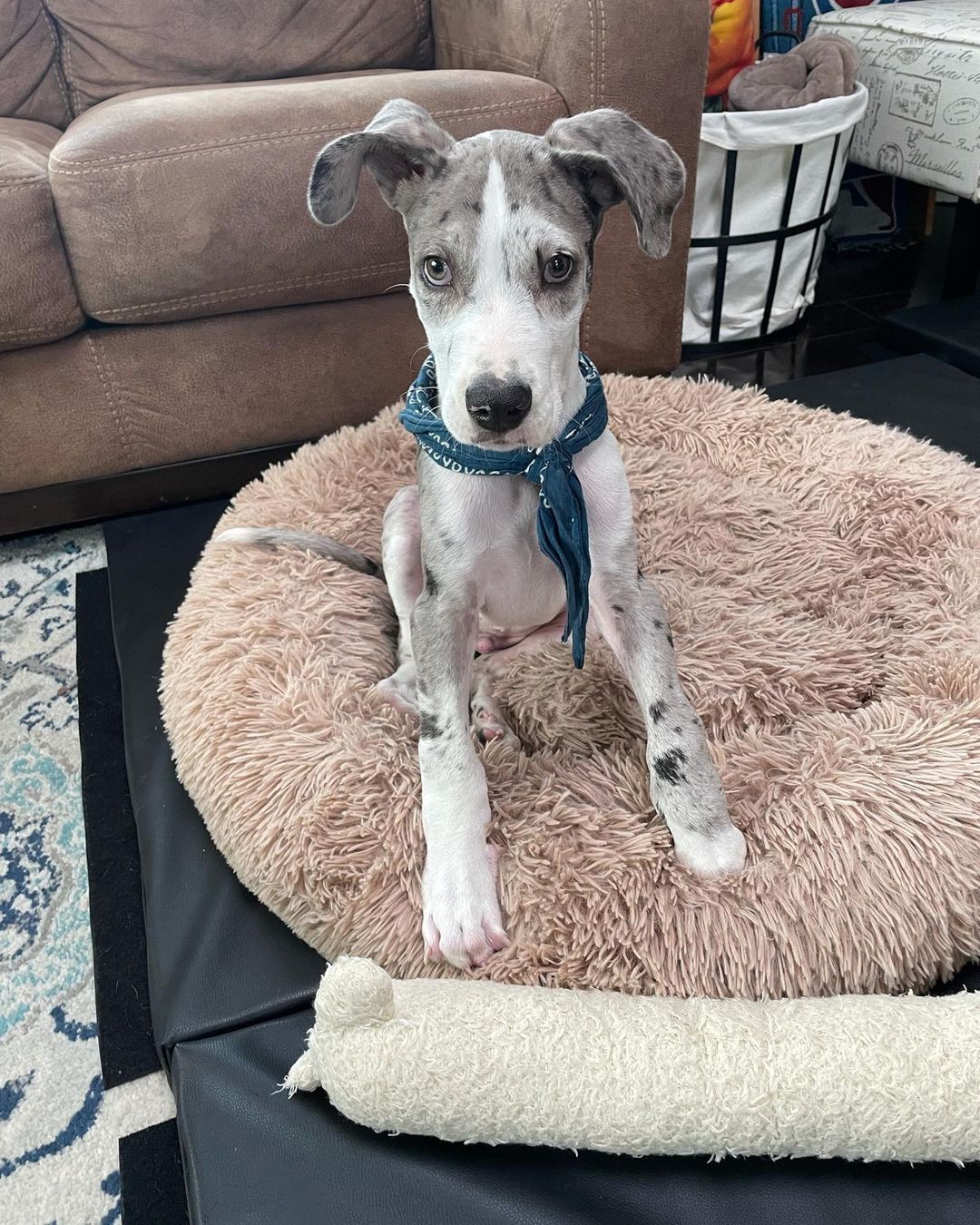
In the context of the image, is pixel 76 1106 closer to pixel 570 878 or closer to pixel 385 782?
pixel 385 782

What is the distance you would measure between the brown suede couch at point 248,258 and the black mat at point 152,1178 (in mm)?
1998

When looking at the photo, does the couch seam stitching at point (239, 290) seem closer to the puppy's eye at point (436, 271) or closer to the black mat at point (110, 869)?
the black mat at point (110, 869)

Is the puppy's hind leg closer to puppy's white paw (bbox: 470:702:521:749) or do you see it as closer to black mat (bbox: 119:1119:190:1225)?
puppy's white paw (bbox: 470:702:521:749)

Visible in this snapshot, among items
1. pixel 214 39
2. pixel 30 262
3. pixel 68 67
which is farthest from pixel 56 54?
pixel 30 262

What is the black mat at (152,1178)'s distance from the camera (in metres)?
1.45

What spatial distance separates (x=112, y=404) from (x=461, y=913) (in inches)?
80.3

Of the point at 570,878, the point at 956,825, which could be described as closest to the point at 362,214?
the point at 570,878

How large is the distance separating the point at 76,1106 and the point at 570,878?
910mm

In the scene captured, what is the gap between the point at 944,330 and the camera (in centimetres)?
354

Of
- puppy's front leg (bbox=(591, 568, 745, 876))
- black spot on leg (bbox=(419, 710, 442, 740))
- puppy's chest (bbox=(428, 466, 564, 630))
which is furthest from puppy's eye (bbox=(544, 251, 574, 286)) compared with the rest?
black spot on leg (bbox=(419, 710, 442, 740))

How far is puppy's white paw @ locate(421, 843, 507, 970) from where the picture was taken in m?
1.46

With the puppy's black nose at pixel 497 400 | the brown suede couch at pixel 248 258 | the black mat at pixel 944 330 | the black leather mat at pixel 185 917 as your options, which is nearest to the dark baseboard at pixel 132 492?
the brown suede couch at pixel 248 258

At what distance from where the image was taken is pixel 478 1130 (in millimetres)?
1233

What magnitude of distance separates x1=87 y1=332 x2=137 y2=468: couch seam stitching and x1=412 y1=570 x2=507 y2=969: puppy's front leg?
63.0 inches
